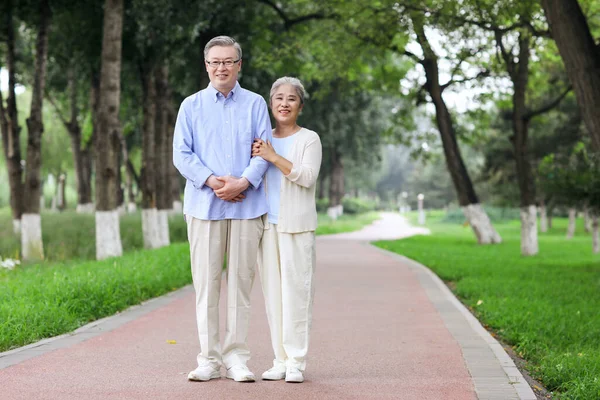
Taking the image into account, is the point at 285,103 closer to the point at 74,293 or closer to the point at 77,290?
the point at 74,293

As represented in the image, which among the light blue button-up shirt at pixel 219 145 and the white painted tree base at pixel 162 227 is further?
the white painted tree base at pixel 162 227

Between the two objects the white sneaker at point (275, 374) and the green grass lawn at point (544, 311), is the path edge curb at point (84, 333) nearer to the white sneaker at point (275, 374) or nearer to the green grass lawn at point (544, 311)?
the white sneaker at point (275, 374)

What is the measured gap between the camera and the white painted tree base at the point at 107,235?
1612cm

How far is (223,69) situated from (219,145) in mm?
503

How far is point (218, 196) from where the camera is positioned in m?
5.76

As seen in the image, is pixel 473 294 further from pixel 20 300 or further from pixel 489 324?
pixel 20 300

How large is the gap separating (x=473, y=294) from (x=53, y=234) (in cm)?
1234

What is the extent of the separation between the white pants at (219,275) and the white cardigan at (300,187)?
21 centimetres

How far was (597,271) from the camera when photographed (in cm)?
1775

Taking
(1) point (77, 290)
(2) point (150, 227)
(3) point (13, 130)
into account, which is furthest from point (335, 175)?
(1) point (77, 290)

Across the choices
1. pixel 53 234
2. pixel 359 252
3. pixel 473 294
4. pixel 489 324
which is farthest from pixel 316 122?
pixel 489 324

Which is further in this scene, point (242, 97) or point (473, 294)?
point (473, 294)

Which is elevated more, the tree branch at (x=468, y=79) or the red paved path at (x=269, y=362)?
the tree branch at (x=468, y=79)

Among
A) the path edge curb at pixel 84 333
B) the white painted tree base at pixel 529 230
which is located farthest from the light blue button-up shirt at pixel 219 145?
the white painted tree base at pixel 529 230
